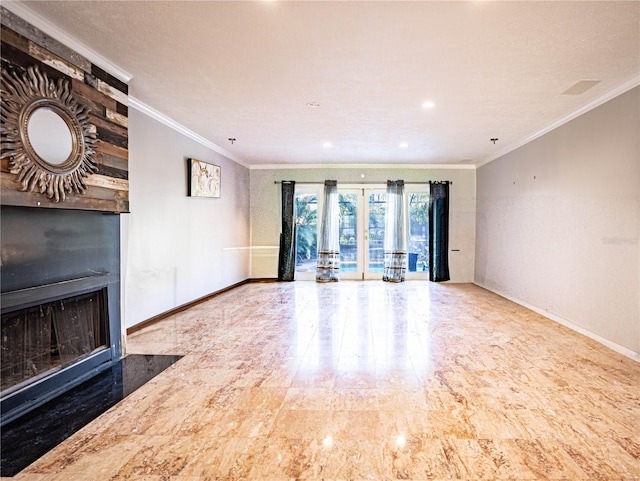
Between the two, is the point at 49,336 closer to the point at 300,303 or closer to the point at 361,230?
the point at 300,303

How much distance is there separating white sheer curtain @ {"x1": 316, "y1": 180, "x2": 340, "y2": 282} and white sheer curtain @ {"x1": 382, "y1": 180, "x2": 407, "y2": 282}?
1.04 metres

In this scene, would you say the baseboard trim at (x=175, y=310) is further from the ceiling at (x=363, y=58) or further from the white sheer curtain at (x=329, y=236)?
the ceiling at (x=363, y=58)

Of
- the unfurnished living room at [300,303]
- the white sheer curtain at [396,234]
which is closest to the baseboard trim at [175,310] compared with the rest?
the unfurnished living room at [300,303]

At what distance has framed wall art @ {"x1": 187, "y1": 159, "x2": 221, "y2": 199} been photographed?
5.32 meters

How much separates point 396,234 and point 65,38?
6.23 metres

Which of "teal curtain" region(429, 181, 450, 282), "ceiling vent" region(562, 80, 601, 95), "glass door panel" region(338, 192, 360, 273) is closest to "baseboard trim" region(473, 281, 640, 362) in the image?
"teal curtain" region(429, 181, 450, 282)

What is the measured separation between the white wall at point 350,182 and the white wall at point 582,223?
157 centimetres

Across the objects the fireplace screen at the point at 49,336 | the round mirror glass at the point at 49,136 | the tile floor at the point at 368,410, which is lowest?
the tile floor at the point at 368,410

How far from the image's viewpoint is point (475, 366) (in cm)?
313

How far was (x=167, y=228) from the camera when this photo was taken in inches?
186

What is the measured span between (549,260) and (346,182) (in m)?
4.14

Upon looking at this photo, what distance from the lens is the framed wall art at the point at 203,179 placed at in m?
5.32

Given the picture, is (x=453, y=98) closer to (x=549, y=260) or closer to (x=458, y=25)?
(x=458, y=25)

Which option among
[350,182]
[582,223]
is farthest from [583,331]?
[350,182]
